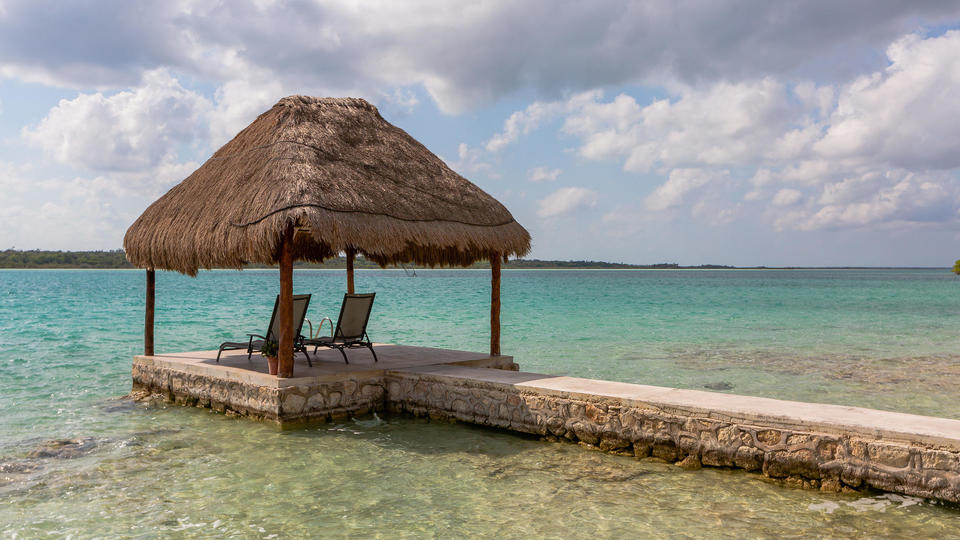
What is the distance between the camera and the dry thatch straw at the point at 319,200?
6246 mm

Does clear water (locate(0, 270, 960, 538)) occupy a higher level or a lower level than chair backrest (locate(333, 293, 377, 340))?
lower

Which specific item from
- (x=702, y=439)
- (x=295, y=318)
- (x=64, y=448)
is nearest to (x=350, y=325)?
(x=295, y=318)

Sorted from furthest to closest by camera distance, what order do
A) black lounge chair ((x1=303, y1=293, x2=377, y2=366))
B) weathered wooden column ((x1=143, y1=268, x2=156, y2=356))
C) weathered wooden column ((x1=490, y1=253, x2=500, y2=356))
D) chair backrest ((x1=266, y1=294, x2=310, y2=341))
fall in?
weathered wooden column ((x1=143, y1=268, x2=156, y2=356)) → weathered wooden column ((x1=490, y1=253, x2=500, y2=356)) → black lounge chair ((x1=303, y1=293, x2=377, y2=366)) → chair backrest ((x1=266, y1=294, x2=310, y2=341))

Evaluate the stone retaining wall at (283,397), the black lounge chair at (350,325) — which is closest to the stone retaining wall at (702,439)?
the stone retaining wall at (283,397)

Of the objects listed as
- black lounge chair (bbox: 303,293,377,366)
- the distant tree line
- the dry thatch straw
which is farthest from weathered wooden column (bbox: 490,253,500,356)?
the distant tree line

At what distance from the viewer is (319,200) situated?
617 cm

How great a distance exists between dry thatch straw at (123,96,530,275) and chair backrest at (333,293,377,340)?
659 millimetres

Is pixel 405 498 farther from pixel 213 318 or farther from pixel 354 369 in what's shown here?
pixel 213 318

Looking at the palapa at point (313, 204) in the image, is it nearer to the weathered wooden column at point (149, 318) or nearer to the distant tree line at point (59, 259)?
the weathered wooden column at point (149, 318)

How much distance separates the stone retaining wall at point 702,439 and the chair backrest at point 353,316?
1062 millimetres

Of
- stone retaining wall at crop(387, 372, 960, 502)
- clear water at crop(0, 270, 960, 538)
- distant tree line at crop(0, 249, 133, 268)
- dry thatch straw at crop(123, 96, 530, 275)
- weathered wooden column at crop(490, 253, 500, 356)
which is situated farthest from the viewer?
distant tree line at crop(0, 249, 133, 268)

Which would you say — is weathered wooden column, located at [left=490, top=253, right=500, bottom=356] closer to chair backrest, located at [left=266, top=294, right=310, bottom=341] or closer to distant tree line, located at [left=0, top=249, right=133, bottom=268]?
chair backrest, located at [left=266, top=294, right=310, bottom=341]

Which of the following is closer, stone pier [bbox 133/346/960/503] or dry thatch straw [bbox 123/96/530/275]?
stone pier [bbox 133/346/960/503]

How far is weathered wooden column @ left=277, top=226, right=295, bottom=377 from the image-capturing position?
644 cm
